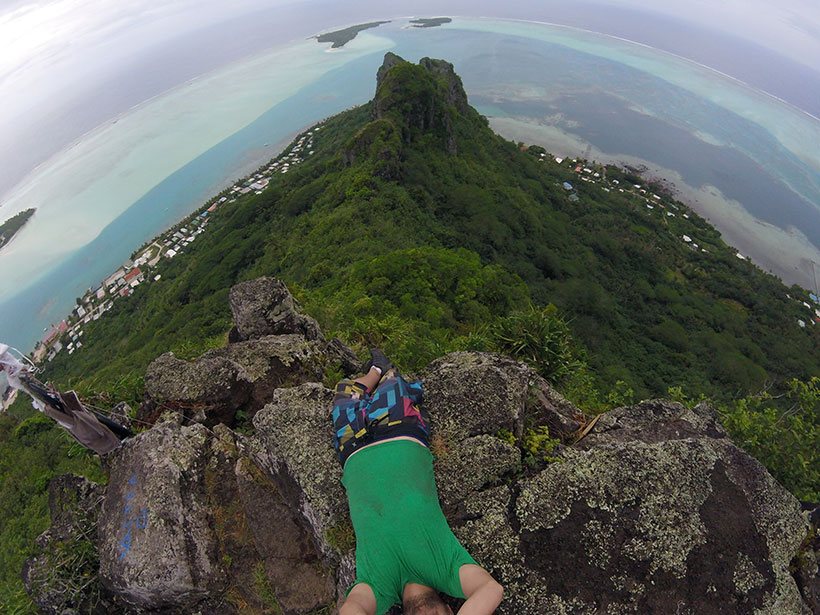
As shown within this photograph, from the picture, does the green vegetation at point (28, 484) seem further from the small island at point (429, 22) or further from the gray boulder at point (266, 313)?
the small island at point (429, 22)

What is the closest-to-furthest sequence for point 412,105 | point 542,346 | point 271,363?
→ point 271,363 → point 542,346 → point 412,105

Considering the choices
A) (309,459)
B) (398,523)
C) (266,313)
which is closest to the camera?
(398,523)

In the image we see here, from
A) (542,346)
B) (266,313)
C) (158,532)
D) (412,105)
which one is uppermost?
(158,532)

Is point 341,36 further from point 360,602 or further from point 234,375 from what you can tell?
point 360,602

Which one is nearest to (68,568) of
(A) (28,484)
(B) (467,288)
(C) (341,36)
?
(A) (28,484)

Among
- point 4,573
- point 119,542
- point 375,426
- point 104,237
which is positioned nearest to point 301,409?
point 375,426

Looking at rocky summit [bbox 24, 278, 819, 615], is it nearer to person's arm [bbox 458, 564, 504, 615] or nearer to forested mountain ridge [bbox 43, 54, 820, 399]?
person's arm [bbox 458, 564, 504, 615]

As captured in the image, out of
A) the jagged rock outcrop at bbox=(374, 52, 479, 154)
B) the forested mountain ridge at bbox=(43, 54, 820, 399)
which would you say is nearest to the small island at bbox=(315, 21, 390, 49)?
the forested mountain ridge at bbox=(43, 54, 820, 399)
